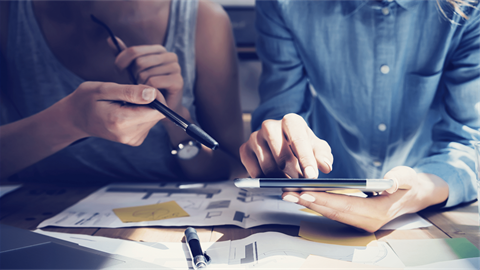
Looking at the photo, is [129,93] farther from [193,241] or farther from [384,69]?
[384,69]

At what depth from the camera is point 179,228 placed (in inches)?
13.7

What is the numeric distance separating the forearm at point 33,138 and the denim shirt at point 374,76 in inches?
12.7

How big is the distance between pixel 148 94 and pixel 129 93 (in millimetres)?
25


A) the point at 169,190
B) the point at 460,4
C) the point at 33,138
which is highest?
the point at 460,4

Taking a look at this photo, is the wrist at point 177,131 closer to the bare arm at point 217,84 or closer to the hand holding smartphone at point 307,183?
the bare arm at point 217,84

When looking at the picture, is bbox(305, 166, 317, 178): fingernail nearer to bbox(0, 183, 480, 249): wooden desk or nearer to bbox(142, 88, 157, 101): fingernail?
bbox(0, 183, 480, 249): wooden desk

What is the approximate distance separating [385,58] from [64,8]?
551 mm

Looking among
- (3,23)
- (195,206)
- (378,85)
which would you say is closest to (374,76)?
(378,85)

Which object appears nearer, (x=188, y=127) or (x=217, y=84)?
(x=188, y=127)

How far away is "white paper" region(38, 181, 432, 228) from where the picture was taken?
0.36 m

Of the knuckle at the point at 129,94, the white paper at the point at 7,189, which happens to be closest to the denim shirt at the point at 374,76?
the knuckle at the point at 129,94

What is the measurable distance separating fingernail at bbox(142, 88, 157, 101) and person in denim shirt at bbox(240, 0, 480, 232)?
15 centimetres

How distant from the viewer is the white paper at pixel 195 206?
362 mm

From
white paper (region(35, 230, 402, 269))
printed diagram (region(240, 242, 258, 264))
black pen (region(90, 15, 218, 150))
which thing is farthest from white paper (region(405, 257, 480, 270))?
black pen (region(90, 15, 218, 150))
